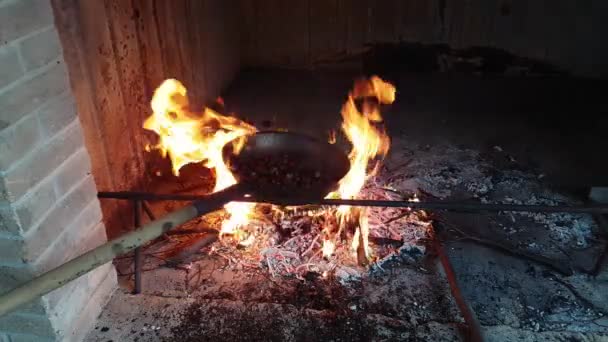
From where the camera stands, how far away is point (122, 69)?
3367mm

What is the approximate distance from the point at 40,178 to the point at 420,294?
1888mm

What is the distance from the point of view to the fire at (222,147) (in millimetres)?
2986

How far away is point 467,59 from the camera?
20.6ft

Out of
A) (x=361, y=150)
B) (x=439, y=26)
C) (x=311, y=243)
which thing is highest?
(x=439, y=26)

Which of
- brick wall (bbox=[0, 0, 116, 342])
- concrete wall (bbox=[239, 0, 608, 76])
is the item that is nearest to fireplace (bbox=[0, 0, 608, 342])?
brick wall (bbox=[0, 0, 116, 342])

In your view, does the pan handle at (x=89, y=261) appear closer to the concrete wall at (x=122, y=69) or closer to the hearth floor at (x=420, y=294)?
the hearth floor at (x=420, y=294)

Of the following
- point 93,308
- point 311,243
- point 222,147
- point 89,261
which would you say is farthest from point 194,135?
point 89,261

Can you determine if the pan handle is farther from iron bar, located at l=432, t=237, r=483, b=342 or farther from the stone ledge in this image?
iron bar, located at l=432, t=237, r=483, b=342

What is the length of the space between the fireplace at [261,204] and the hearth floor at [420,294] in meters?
0.01

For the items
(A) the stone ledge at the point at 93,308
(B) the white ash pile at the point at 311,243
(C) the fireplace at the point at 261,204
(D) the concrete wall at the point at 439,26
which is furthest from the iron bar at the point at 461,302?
(D) the concrete wall at the point at 439,26

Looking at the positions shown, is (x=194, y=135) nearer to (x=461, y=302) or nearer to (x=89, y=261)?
(x=89, y=261)

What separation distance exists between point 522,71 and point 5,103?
590cm

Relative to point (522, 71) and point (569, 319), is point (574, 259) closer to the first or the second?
point (569, 319)

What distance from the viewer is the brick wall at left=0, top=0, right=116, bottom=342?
180cm
